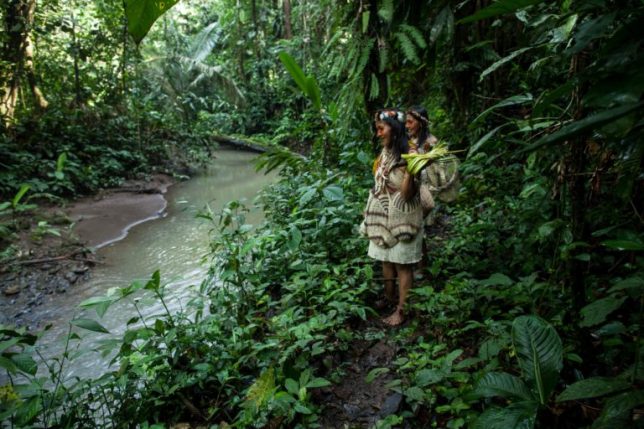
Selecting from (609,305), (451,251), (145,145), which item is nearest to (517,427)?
(609,305)

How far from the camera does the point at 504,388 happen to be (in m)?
1.63

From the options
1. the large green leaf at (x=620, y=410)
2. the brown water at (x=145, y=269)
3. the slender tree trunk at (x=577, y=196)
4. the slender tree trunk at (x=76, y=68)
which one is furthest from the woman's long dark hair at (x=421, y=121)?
the slender tree trunk at (x=76, y=68)

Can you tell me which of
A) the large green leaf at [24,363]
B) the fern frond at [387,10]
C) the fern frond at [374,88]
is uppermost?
the fern frond at [387,10]

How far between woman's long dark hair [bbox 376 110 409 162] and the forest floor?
3753 mm

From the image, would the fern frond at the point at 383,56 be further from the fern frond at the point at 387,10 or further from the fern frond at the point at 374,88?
the fern frond at the point at 387,10

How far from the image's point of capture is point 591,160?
1.90 meters

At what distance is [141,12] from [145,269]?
589 centimetres

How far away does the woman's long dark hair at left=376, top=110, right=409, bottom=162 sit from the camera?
307 cm

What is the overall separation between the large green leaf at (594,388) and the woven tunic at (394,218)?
5.82 feet

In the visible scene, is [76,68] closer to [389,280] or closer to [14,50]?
[14,50]

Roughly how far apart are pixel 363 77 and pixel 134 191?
7398 millimetres

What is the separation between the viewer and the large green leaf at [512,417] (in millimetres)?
1443

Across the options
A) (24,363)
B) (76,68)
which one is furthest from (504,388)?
(76,68)

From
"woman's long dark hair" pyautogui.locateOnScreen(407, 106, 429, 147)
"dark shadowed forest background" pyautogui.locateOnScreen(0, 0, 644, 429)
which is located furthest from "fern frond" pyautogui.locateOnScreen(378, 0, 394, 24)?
"woman's long dark hair" pyautogui.locateOnScreen(407, 106, 429, 147)
